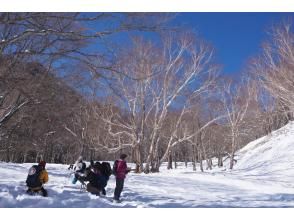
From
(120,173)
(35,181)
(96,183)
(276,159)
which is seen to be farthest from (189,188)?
(276,159)

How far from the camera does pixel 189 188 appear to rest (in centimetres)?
1359

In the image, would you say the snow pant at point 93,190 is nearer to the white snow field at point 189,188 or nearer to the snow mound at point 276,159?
the white snow field at point 189,188

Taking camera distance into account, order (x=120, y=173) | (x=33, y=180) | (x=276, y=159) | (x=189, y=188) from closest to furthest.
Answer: (x=33, y=180) < (x=120, y=173) < (x=189, y=188) < (x=276, y=159)

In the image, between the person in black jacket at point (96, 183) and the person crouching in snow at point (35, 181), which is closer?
the person crouching in snow at point (35, 181)

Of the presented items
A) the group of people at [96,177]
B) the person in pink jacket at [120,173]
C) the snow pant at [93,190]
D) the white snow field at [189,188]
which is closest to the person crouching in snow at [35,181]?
the group of people at [96,177]

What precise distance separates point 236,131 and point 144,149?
34.0 feet

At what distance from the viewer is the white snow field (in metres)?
8.38

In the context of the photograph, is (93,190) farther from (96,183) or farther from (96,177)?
(96,177)

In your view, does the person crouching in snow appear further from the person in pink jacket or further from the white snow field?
the person in pink jacket

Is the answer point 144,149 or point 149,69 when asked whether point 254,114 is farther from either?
point 149,69

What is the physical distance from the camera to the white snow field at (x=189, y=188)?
838cm

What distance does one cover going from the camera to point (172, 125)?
2694 cm

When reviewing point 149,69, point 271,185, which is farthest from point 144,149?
point 271,185

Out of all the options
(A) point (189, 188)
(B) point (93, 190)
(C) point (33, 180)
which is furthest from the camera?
(A) point (189, 188)
